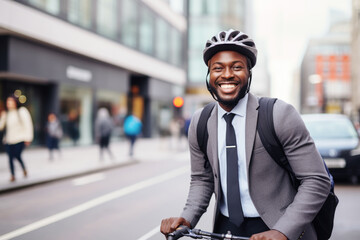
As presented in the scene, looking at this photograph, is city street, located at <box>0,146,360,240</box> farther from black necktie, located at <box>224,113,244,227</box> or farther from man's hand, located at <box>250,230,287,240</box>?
man's hand, located at <box>250,230,287,240</box>

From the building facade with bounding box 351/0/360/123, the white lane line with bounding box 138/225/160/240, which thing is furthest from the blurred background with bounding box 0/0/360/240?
the building facade with bounding box 351/0/360/123

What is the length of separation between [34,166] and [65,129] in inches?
312

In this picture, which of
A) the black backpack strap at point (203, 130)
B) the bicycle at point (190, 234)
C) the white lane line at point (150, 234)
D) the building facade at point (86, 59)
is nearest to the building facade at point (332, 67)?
the building facade at point (86, 59)

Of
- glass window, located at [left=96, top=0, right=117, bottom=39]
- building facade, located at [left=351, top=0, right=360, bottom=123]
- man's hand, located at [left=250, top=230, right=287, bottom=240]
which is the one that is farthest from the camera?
building facade, located at [left=351, top=0, right=360, bottom=123]

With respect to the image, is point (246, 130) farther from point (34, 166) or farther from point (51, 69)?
point (51, 69)

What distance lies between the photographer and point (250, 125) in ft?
6.65

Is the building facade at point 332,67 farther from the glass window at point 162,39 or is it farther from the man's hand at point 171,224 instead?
the man's hand at point 171,224

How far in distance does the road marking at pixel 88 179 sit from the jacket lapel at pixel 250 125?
8.89 m

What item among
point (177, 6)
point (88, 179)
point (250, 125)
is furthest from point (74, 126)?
point (250, 125)

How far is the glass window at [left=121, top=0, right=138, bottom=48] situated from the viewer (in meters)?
26.0

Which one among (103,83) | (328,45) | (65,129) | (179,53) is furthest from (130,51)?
(328,45)

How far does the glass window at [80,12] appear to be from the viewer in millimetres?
19844

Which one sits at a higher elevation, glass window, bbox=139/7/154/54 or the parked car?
glass window, bbox=139/7/154/54

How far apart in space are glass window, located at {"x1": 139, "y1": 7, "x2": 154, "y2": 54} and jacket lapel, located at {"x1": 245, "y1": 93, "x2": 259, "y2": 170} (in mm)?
27083
